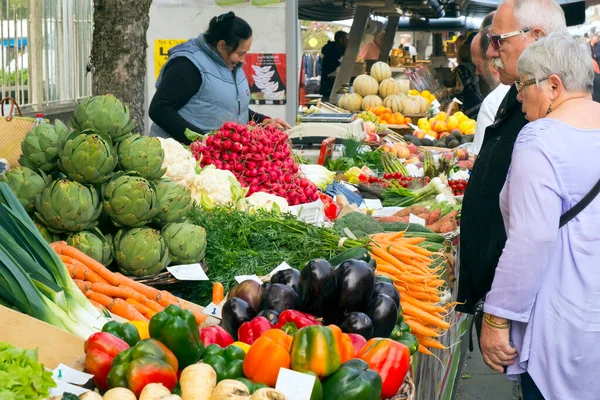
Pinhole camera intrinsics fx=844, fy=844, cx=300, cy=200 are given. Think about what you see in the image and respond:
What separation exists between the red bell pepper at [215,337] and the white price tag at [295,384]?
16.6 inches

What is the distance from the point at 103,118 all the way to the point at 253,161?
1452mm

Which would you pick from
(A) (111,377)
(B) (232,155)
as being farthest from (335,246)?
(A) (111,377)

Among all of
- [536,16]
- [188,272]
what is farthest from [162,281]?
[536,16]

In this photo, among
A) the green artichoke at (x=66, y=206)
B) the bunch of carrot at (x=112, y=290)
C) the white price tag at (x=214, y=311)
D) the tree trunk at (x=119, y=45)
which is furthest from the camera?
the tree trunk at (x=119, y=45)

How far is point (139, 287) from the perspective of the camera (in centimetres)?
328

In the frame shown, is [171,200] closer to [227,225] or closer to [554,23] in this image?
[227,225]

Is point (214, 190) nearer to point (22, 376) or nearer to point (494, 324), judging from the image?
point (494, 324)

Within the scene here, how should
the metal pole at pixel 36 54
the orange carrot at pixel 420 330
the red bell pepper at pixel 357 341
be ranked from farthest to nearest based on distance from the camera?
the metal pole at pixel 36 54, the orange carrot at pixel 420 330, the red bell pepper at pixel 357 341

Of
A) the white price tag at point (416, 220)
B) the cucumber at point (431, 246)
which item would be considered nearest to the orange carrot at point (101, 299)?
the cucumber at point (431, 246)

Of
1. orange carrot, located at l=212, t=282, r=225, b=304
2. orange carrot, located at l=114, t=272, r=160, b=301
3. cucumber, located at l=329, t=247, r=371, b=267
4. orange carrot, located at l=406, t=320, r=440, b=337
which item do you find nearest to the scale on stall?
orange carrot, located at l=406, t=320, r=440, b=337

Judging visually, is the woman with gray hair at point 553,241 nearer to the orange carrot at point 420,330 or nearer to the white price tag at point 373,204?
the orange carrot at point 420,330

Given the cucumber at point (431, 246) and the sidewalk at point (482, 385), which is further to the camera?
the sidewalk at point (482, 385)

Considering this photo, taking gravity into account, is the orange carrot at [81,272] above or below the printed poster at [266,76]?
below

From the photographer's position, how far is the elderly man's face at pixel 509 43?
3797 millimetres
